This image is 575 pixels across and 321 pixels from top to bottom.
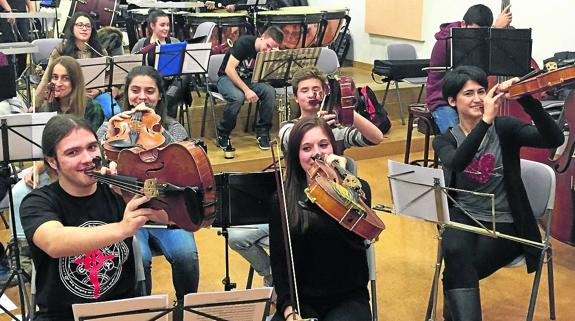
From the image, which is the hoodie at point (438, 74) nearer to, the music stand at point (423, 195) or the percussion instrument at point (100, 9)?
the music stand at point (423, 195)

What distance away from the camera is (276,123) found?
23.0ft

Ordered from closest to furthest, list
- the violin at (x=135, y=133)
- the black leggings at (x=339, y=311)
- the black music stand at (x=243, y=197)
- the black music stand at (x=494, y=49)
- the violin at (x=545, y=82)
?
1. the black leggings at (x=339, y=311)
2. the violin at (x=545, y=82)
3. the violin at (x=135, y=133)
4. the black music stand at (x=243, y=197)
5. the black music stand at (x=494, y=49)

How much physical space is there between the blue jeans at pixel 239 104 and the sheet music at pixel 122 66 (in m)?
1.22

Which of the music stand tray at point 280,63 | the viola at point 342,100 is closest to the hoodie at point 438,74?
the music stand tray at point 280,63

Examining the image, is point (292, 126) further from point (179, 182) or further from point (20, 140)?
point (20, 140)

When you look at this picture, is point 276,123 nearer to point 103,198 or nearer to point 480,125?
point 480,125

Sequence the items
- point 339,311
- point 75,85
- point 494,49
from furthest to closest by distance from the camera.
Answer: point 494,49 → point 75,85 → point 339,311

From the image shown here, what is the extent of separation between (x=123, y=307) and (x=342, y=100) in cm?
184

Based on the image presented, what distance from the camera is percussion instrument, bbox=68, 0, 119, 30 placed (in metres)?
8.32

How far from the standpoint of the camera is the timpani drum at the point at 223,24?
7.23 metres

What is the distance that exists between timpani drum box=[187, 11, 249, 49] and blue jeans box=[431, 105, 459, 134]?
2.84 meters

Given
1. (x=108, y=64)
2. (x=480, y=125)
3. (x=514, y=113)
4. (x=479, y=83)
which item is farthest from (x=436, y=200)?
(x=108, y=64)

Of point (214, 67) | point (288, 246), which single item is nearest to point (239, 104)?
point (214, 67)

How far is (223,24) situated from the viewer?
23.7 feet
